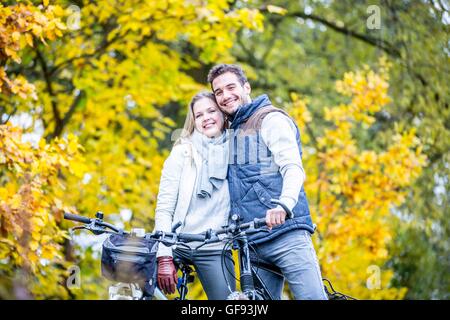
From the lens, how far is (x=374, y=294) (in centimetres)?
1137

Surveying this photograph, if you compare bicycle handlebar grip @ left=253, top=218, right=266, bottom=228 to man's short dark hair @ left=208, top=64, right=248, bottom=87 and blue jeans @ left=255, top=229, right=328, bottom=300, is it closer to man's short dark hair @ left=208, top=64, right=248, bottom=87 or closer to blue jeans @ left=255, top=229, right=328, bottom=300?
blue jeans @ left=255, top=229, right=328, bottom=300

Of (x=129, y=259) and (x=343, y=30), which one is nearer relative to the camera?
(x=129, y=259)

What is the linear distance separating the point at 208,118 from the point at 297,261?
972 millimetres

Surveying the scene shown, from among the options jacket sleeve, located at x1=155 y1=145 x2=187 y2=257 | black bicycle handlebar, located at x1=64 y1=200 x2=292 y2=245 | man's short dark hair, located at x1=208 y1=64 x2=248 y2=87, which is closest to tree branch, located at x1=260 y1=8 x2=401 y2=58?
man's short dark hair, located at x1=208 y1=64 x2=248 y2=87

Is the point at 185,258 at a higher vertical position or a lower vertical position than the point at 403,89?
lower

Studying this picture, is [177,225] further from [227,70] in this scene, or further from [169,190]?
[227,70]

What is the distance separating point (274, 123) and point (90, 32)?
5207 millimetres

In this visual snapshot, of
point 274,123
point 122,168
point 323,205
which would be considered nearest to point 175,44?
point 122,168

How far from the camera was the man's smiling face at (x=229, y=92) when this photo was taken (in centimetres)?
415

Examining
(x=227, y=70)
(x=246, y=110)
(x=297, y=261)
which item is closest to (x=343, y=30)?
(x=227, y=70)

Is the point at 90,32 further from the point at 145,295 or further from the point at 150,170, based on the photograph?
the point at 145,295

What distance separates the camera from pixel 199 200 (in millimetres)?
4031

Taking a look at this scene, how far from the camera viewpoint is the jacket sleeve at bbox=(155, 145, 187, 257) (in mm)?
4020
